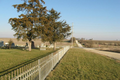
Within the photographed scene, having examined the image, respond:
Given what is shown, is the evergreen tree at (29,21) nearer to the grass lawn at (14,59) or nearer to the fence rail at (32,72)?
the grass lawn at (14,59)

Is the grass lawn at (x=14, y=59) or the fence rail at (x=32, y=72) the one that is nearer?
the fence rail at (x=32, y=72)

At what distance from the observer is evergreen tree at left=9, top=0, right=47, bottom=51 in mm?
19922

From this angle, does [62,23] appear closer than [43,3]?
No

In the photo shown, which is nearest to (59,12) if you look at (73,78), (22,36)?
(22,36)

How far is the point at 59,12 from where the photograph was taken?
88.8 ft

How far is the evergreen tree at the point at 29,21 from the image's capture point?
19.9 metres

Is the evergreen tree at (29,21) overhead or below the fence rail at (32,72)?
overhead

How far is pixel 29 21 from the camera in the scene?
20.1m

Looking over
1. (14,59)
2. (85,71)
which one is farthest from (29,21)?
(85,71)

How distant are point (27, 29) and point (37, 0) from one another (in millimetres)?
5726

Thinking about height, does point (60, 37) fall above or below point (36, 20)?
below

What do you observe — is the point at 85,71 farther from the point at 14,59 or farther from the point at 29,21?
the point at 29,21

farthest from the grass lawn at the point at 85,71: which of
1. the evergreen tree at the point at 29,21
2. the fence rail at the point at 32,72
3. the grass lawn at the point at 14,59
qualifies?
the evergreen tree at the point at 29,21

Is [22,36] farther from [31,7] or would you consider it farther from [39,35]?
[31,7]
